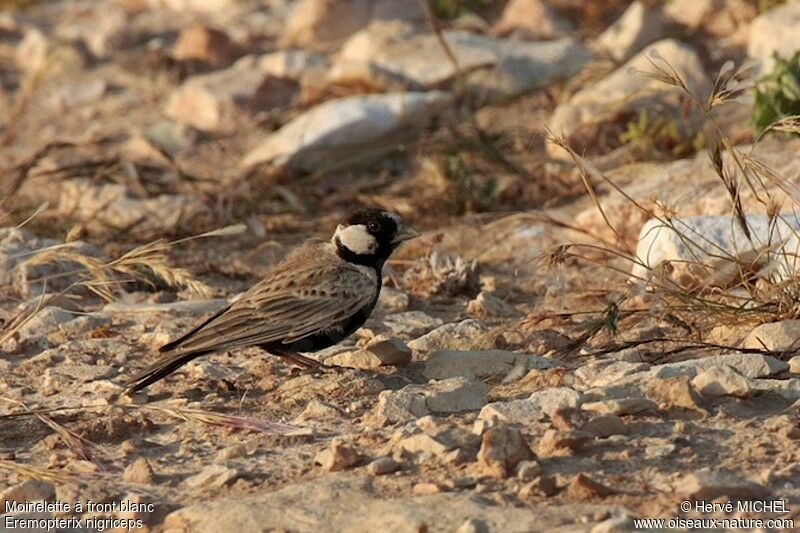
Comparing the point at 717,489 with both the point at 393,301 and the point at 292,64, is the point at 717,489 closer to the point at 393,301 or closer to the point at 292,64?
the point at 393,301

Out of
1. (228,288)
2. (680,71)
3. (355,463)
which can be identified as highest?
(680,71)

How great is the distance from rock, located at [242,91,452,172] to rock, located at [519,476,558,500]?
4.71 m

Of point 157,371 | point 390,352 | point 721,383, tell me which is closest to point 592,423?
point 721,383

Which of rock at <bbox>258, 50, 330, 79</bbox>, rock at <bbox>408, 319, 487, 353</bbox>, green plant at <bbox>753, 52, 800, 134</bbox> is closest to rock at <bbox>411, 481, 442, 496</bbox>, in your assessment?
rock at <bbox>408, 319, 487, 353</bbox>

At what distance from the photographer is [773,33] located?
8875 millimetres

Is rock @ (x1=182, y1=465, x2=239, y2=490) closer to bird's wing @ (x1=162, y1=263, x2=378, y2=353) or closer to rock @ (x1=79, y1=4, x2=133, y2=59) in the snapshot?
bird's wing @ (x1=162, y1=263, x2=378, y2=353)

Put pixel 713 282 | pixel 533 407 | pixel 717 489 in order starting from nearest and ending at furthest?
pixel 717 489 < pixel 533 407 < pixel 713 282

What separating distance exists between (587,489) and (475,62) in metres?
5.93

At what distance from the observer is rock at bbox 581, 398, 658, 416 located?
176 inches

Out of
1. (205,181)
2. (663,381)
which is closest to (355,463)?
(663,381)

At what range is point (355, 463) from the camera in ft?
14.0

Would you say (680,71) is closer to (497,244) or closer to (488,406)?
(497,244)

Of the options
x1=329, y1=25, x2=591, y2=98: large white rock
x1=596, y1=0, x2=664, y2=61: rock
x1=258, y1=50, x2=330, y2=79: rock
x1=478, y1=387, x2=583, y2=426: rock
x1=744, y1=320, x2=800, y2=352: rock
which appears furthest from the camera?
x1=258, y1=50, x2=330, y2=79: rock

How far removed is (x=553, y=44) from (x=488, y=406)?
5.63 metres
